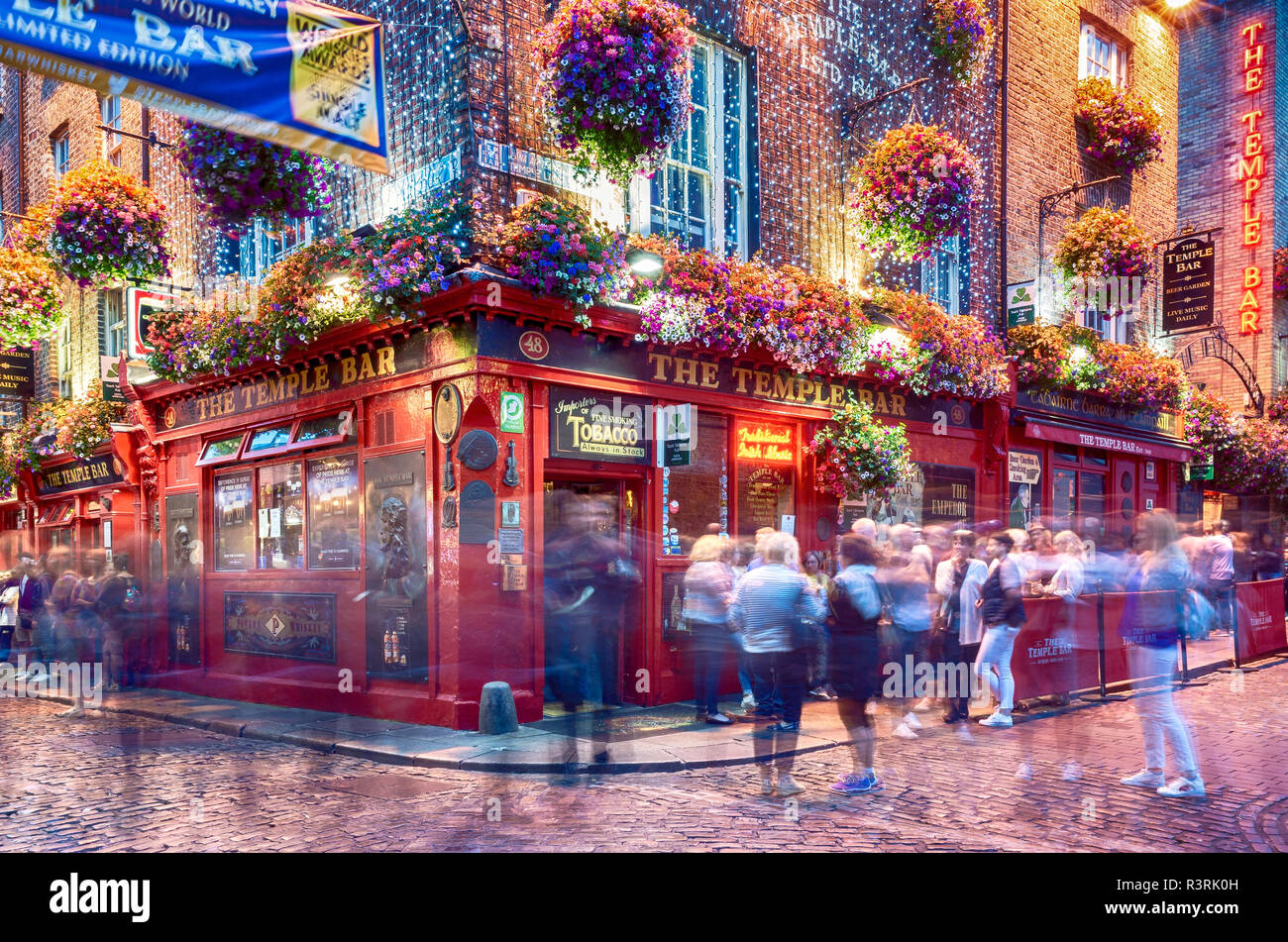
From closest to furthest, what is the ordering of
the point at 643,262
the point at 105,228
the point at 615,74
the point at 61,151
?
the point at 615,74 < the point at 643,262 < the point at 105,228 < the point at 61,151

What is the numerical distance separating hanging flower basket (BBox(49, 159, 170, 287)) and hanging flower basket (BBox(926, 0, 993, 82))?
458 inches

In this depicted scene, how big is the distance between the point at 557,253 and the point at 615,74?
1814mm

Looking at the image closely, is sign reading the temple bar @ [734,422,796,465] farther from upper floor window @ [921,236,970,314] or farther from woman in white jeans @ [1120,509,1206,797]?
woman in white jeans @ [1120,509,1206,797]

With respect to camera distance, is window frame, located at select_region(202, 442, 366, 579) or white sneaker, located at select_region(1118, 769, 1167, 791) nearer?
white sneaker, located at select_region(1118, 769, 1167, 791)

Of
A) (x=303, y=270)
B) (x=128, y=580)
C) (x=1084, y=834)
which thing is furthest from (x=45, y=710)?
(x=1084, y=834)

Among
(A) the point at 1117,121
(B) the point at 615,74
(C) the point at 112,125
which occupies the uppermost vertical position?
(A) the point at 1117,121

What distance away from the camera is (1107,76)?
20.2 metres

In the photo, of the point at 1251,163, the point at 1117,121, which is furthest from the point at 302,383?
the point at 1251,163

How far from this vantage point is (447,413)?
34.5 feet

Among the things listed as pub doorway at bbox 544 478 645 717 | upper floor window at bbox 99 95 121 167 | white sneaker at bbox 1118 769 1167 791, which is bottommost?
white sneaker at bbox 1118 769 1167 791

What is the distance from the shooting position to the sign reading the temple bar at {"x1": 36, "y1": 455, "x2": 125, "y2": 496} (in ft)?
56.4

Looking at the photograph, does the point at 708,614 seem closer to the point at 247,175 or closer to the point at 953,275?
the point at 247,175

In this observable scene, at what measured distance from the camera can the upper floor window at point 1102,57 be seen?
19.6 m

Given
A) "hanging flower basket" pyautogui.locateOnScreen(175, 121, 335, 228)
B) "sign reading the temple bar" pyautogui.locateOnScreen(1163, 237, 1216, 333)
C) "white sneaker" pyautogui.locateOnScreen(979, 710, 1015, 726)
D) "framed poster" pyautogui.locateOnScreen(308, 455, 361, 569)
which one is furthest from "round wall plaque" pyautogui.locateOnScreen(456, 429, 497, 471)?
"sign reading the temple bar" pyautogui.locateOnScreen(1163, 237, 1216, 333)
